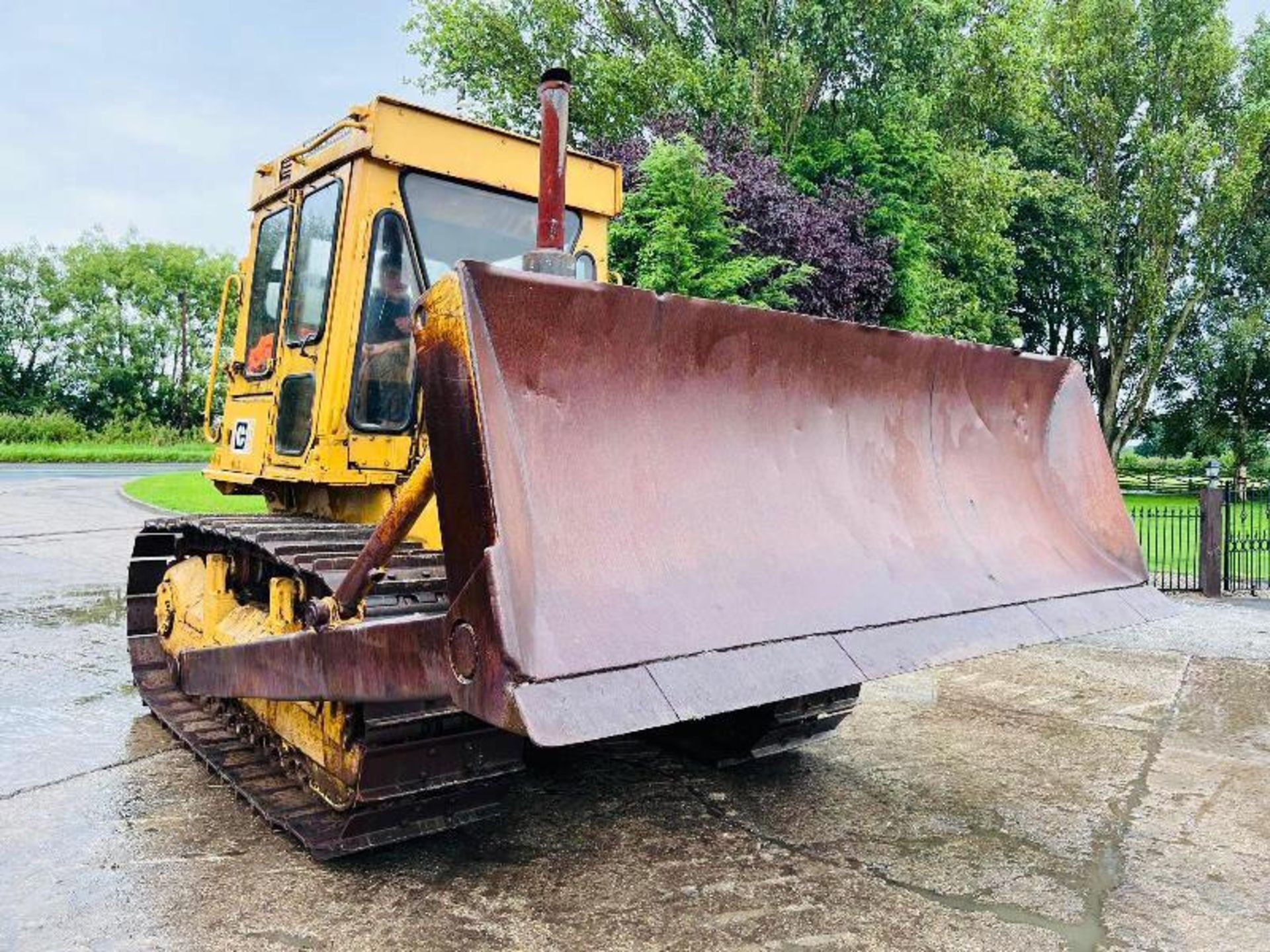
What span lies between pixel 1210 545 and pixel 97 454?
3460 cm

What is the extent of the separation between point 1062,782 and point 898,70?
17.6 meters

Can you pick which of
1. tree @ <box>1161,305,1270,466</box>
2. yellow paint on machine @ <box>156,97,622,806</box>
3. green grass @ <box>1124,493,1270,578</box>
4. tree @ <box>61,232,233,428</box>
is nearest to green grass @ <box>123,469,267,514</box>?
yellow paint on machine @ <box>156,97,622,806</box>

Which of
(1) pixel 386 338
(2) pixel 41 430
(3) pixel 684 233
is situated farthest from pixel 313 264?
(2) pixel 41 430

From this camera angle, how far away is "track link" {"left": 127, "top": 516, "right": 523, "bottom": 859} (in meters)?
3.11

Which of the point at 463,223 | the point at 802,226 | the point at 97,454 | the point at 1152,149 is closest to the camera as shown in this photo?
the point at 463,223

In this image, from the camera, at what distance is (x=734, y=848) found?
11.5ft

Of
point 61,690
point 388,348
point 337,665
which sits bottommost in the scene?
point 61,690

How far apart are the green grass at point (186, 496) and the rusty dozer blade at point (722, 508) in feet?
38.6

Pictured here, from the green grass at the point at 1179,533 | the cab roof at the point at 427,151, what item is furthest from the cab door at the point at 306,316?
the green grass at the point at 1179,533

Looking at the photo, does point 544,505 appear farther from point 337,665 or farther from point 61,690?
point 61,690

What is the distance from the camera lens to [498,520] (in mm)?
2146

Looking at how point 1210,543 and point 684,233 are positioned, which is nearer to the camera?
point 1210,543

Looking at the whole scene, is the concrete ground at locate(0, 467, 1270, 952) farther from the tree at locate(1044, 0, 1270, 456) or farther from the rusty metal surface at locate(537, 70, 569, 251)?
the tree at locate(1044, 0, 1270, 456)

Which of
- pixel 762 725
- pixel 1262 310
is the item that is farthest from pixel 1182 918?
pixel 1262 310
